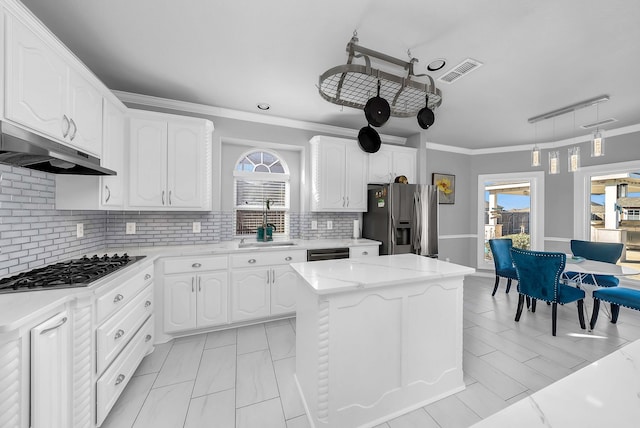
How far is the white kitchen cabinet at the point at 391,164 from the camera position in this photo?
12.3 feet

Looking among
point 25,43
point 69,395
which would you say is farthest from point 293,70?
point 69,395

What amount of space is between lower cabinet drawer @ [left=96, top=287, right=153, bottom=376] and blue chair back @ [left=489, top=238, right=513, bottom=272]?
4475mm

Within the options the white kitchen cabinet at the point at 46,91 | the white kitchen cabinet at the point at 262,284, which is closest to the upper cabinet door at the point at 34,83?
the white kitchen cabinet at the point at 46,91

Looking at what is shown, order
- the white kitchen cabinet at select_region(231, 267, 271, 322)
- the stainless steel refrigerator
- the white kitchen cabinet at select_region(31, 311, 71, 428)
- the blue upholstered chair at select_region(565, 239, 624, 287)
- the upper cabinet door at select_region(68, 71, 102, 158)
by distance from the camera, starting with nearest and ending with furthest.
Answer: the white kitchen cabinet at select_region(31, 311, 71, 428) → the upper cabinet door at select_region(68, 71, 102, 158) → the white kitchen cabinet at select_region(231, 267, 271, 322) → the blue upholstered chair at select_region(565, 239, 624, 287) → the stainless steel refrigerator

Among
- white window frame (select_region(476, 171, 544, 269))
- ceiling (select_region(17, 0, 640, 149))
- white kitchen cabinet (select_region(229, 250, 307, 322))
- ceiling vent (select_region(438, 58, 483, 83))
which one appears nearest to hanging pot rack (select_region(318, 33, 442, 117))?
ceiling (select_region(17, 0, 640, 149))

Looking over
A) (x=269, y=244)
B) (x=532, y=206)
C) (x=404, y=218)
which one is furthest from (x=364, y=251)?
(x=532, y=206)

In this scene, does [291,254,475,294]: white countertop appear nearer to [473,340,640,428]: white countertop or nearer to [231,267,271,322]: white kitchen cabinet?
[473,340,640,428]: white countertop

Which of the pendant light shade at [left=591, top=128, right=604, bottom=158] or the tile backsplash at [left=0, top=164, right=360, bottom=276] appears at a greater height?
the pendant light shade at [left=591, top=128, right=604, bottom=158]

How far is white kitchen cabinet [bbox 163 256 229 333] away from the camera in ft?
8.13

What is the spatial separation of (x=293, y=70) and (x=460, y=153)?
4096 mm

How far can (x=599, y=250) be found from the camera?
135 inches

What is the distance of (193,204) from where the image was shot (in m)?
2.77

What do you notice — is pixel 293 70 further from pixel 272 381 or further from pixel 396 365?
pixel 272 381

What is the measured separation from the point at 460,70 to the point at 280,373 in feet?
10.4
